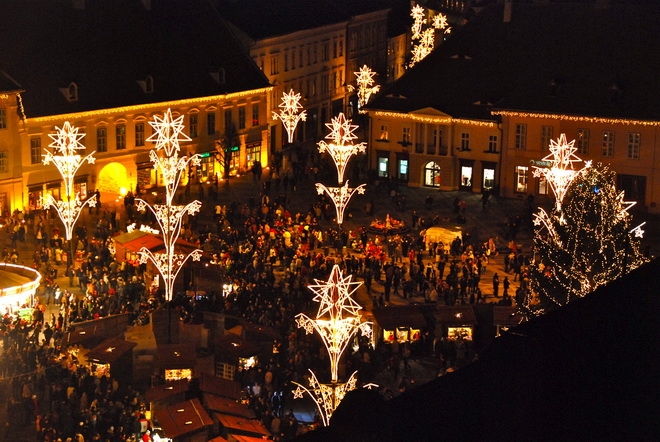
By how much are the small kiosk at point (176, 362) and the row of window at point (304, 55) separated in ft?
138

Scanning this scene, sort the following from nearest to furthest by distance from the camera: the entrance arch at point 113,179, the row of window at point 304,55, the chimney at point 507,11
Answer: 1. the entrance arch at point 113,179
2. the chimney at point 507,11
3. the row of window at point 304,55

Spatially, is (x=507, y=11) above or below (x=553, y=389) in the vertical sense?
above

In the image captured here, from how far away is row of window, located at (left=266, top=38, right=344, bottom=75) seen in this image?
252 ft

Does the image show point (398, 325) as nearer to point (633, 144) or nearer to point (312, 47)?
point (633, 144)


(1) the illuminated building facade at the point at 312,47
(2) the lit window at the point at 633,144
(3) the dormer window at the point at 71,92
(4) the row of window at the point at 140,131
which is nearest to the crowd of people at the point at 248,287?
(4) the row of window at the point at 140,131

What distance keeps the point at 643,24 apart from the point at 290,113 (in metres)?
18.8

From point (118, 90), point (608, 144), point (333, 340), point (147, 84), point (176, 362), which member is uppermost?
point (147, 84)

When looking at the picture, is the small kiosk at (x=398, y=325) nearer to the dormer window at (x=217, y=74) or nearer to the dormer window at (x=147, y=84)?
the dormer window at (x=147, y=84)

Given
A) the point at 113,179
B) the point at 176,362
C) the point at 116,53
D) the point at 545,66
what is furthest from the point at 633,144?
the point at 176,362

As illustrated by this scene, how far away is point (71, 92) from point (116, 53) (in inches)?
163

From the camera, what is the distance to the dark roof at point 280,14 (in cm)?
7538

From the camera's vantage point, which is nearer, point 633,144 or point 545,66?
point 633,144

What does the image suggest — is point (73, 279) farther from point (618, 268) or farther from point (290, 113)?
point (290, 113)

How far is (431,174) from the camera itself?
6738cm
